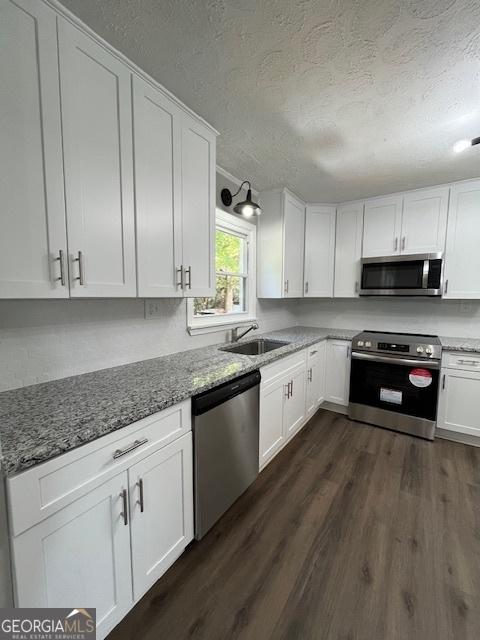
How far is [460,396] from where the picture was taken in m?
2.53

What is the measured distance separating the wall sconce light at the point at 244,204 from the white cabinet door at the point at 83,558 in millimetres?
1947

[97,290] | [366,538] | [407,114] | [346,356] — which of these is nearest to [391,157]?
[407,114]

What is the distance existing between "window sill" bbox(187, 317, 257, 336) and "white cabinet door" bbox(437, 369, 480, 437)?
2.00m

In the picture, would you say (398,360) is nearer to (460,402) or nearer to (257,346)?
(460,402)

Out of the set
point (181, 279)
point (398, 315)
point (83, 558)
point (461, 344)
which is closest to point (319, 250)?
point (398, 315)

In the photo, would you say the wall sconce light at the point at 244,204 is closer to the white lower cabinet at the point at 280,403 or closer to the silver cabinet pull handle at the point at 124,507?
the white lower cabinet at the point at 280,403

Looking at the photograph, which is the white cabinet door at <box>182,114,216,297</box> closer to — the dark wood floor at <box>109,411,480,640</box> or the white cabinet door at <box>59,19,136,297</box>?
the white cabinet door at <box>59,19,136,297</box>

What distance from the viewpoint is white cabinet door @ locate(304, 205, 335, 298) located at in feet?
10.8

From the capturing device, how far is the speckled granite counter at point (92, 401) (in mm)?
841

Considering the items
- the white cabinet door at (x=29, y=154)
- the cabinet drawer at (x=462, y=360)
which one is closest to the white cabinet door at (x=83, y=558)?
the white cabinet door at (x=29, y=154)

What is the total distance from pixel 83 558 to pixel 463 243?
11.9ft

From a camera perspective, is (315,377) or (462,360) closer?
(462,360)

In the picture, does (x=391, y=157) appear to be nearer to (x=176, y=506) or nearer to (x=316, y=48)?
(x=316, y=48)

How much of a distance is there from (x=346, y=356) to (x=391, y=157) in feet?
6.40
